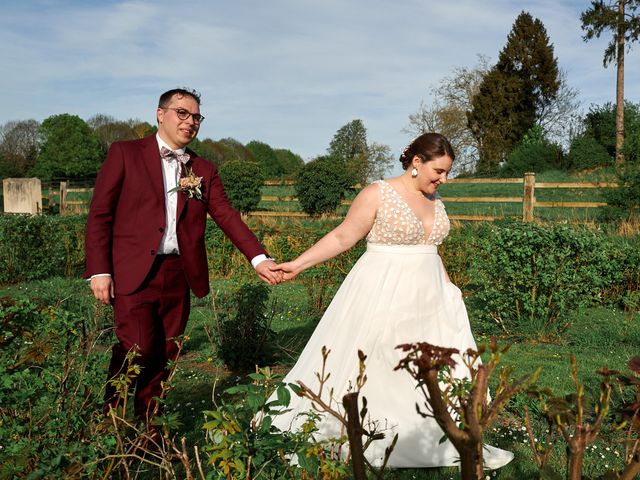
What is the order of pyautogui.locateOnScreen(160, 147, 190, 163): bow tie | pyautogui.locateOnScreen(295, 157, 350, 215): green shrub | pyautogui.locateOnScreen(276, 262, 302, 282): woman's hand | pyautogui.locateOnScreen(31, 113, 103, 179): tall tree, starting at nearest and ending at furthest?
pyautogui.locateOnScreen(160, 147, 190, 163): bow tie → pyautogui.locateOnScreen(276, 262, 302, 282): woman's hand → pyautogui.locateOnScreen(295, 157, 350, 215): green shrub → pyautogui.locateOnScreen(31, 113, 103, 179): tall tree

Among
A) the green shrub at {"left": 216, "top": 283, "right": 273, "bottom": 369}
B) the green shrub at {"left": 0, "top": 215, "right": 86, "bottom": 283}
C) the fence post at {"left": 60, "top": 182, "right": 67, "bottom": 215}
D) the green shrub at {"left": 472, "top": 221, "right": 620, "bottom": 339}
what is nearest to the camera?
the green shrub at {"left": 216, "top": 283, "right": 273, "bottom": 369}

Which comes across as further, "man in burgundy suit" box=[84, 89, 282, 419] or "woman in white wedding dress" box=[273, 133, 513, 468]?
"woman in white wedding dress" box=[273, 133, 513, 468]

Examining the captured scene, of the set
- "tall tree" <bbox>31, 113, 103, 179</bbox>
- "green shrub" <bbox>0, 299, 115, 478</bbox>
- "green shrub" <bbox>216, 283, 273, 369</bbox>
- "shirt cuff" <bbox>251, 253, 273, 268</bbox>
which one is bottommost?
"green shrub" <bbox>216, 283, 273, 369</bbox>

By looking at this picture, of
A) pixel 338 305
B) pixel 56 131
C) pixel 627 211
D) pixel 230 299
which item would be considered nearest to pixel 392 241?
pixel 338 305

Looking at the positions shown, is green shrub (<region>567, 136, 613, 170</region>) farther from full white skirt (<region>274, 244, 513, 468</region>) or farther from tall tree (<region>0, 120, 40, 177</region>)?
tall tree (<region>0, 120, 40, 177</region>)

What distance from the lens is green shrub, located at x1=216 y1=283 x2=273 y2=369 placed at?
592 cm

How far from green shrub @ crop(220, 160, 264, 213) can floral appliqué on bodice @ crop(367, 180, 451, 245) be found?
64.5 feet

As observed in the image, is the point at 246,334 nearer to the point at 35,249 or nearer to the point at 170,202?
the point at 170,202

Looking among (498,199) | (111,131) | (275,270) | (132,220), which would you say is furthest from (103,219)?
(111,131)

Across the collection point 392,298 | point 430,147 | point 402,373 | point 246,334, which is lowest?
point 246,334

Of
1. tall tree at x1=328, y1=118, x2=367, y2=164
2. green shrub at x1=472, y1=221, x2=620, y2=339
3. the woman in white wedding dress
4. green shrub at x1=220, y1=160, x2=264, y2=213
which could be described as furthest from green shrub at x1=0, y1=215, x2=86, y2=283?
tall tree at x1=328, y1=118, x2=367, y2=164

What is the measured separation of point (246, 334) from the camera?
19.8ft

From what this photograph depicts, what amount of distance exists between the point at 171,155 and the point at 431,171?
1.58 metres

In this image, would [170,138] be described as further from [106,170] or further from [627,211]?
[627,211]
